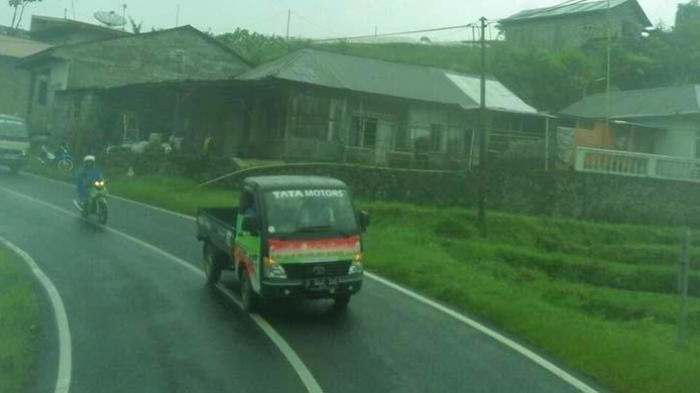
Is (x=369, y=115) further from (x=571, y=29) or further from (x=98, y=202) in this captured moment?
(x=571, y=29)

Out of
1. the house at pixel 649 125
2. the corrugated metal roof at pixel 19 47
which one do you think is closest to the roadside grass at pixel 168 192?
the house at pixel 649 125

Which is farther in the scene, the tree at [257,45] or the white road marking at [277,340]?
the tree at [257,45]

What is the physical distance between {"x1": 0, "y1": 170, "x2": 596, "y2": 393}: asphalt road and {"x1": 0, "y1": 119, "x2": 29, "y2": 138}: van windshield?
23551 millimetres

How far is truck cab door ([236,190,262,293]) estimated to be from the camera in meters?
14.9

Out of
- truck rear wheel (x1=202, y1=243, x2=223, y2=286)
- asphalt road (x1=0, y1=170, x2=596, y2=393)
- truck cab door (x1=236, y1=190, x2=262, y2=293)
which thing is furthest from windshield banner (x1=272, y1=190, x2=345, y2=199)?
truck rear wheel (x1=202, y1=243, x2=223, y2=286)

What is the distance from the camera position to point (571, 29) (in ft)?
244

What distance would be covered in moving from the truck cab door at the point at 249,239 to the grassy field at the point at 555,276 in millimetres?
3758

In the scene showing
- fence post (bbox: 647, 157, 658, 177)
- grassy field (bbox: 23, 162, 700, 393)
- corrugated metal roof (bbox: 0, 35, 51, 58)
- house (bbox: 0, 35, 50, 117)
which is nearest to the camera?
grassy field (bbox: 23, 162, 700, 393)

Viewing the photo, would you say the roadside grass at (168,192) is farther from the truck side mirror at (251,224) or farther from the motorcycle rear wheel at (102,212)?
the truck side mirror at (251,224)

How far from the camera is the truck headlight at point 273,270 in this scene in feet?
47.7

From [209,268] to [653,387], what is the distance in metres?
9.45

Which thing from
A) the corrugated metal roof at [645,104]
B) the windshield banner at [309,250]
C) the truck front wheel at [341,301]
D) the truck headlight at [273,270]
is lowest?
the truck front wheel at [341,301]

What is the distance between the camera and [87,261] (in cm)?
2016

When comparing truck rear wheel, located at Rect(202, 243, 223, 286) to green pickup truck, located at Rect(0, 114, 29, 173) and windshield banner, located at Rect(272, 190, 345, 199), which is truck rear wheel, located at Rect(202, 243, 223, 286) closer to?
windshield banner, located at Rect(272, 190, 345, 199)
